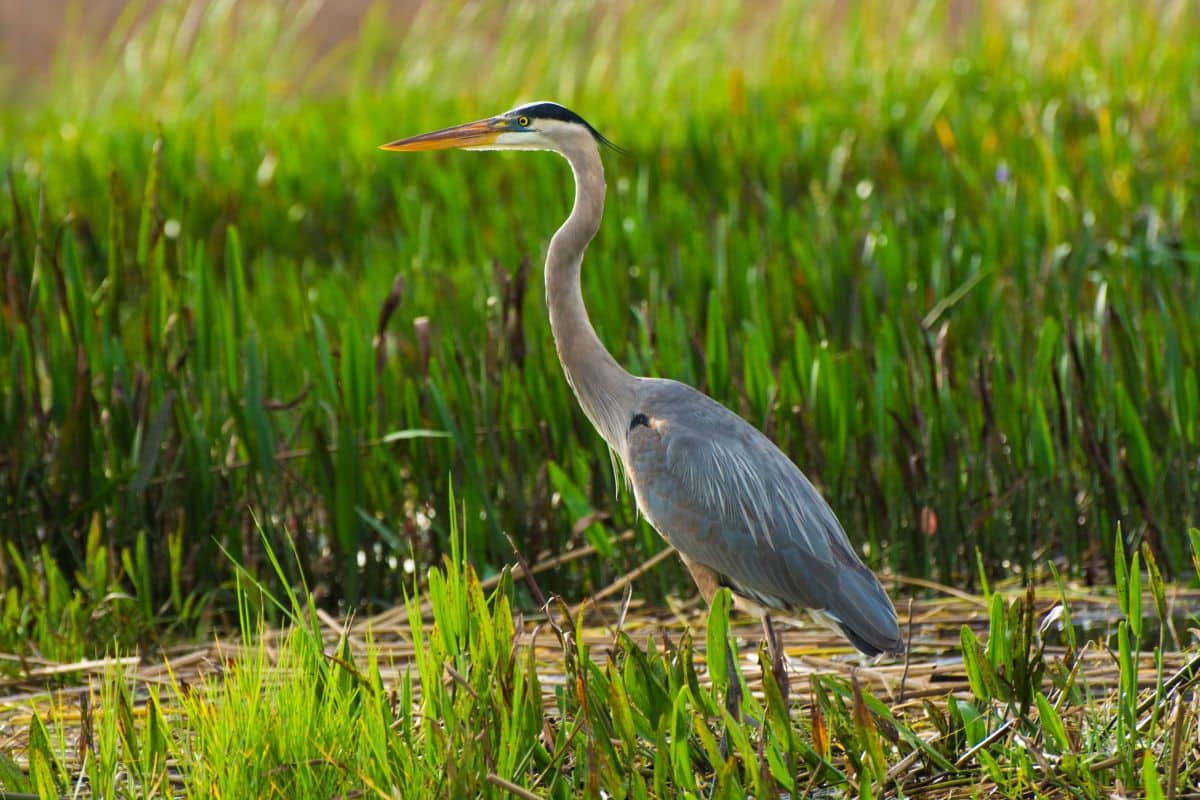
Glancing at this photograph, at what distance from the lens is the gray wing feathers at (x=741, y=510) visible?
3346 millimetres

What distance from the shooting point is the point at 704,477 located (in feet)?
11.3

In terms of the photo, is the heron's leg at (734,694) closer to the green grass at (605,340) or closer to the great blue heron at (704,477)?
the great blue heron at (704,477)

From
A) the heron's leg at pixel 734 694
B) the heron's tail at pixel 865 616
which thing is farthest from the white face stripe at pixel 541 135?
the heron's leg at pixel 734 694

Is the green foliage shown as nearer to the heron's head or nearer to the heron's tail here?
the heron's head

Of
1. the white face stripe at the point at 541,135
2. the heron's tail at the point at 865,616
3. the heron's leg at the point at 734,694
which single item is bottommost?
the heron's leg at the point at 734,694

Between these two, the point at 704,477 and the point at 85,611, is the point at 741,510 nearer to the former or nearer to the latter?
the point at 704,477

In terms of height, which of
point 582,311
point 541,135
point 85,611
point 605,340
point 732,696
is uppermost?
point 541,135

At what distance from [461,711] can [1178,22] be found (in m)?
8.71

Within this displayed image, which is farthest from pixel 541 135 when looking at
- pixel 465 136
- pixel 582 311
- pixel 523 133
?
pixel 582 311

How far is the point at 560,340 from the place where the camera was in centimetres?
364

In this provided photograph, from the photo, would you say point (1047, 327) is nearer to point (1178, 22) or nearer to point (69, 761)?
point (69, 761)

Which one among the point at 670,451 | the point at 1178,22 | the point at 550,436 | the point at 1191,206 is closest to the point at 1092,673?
the point at 670,451

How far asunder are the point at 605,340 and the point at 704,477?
1.86m

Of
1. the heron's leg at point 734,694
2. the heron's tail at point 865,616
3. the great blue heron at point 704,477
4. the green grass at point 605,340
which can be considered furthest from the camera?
the green grass at point 605,340
